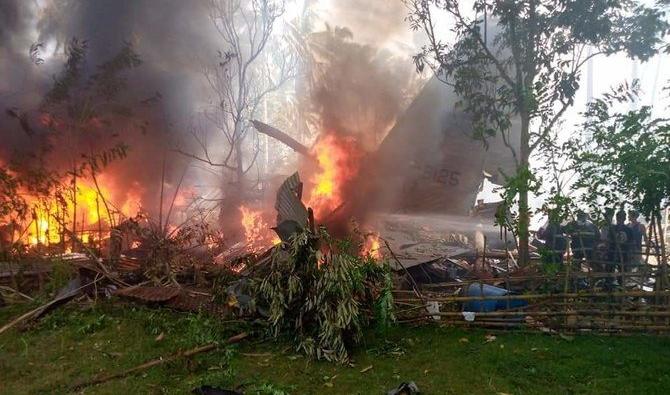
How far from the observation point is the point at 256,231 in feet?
47.1

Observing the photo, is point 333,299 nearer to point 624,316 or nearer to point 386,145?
point 624,316

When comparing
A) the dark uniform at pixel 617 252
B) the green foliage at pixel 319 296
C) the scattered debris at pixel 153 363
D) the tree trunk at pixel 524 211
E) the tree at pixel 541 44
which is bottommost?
the scattered debris at pixel 153 363

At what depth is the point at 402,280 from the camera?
7605 mm

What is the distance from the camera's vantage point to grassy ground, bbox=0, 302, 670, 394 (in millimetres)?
4711

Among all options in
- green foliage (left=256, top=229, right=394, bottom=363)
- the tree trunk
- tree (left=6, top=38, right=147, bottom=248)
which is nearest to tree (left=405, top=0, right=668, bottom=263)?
the tree trunk

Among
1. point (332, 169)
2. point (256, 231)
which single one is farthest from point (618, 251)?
point (256, 231)

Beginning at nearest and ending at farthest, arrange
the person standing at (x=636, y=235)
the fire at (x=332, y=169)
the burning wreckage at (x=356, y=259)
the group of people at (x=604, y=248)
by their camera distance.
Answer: the burning wreckage at (x=356, y=259) < the group of people at (x=604, y=248) < the person standing at (x=636, y=235) < the fire at (x=332, y=169)

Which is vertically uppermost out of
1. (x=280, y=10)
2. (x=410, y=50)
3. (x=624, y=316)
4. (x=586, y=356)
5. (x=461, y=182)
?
(x=280, y=10)

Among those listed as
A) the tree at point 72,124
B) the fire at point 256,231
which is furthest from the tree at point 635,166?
the tree at point 72,124

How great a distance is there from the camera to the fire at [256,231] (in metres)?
12.6

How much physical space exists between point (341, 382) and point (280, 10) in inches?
678

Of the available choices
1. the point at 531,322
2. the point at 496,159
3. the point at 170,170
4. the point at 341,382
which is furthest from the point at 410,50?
the point at 341,382

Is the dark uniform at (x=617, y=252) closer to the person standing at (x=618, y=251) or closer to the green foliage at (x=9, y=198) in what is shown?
the person standing at (x=618, y=251)

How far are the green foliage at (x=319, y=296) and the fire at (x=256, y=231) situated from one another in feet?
19.3
